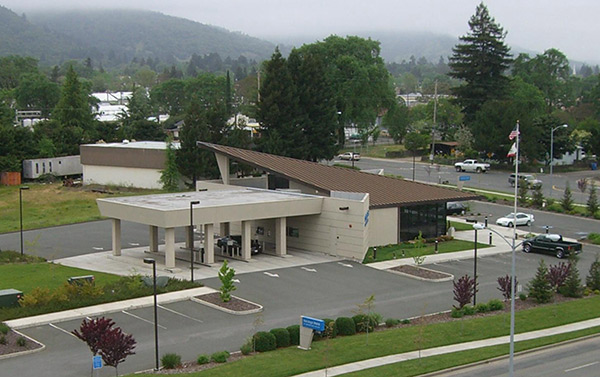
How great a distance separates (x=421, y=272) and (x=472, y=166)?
58.8 meters

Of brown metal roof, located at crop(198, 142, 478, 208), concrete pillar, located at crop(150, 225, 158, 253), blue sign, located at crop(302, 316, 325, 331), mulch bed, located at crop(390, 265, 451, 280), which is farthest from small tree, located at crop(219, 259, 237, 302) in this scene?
brown metal roof, located at crop(198, 142, 478, 208)

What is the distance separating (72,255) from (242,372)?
28873mm

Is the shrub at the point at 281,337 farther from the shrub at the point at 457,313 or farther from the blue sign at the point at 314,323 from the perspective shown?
the shrub at the point at 457,313

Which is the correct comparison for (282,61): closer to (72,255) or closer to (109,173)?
(109,173)

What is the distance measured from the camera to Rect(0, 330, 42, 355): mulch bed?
110 feet

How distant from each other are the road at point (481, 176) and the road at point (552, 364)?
53013mm

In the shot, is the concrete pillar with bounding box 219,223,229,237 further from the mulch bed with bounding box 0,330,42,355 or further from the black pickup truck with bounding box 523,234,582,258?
the mulch bed with bounding box 0,330,42,355

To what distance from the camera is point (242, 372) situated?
3031 centimetres

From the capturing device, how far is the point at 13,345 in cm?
3422

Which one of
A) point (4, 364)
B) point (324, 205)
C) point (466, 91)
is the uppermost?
point (466, 91)

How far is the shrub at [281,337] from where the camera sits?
34.2 meters

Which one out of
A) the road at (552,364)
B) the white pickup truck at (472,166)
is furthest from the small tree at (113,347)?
the white pickup truck at (472,166)

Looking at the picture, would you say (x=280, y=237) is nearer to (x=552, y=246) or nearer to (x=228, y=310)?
(x=228, y=310)

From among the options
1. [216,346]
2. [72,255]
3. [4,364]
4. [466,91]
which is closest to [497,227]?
[72,255]
